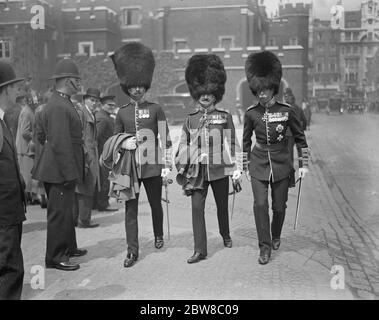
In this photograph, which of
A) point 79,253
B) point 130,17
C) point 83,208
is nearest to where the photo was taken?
point 79,253

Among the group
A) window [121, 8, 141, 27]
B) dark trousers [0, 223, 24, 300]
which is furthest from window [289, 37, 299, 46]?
dark trousers [0, 223, 24, 300]

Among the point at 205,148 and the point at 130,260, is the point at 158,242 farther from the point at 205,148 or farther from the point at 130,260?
the point at 205,148

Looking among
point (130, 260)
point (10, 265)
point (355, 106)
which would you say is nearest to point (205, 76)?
point (130, 260)

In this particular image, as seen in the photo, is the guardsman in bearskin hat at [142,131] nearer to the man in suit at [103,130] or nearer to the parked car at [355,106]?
the man in suit at [103,130]

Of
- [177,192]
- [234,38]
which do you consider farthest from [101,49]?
[177,192]

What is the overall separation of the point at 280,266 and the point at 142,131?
1955 millimetres

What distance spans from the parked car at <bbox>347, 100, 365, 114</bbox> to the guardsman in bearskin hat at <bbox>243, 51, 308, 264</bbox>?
114 ft

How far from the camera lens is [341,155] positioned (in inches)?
598

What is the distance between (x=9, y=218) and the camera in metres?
3.84

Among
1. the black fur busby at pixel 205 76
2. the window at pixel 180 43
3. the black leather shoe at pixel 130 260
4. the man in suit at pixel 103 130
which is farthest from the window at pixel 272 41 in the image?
the black leather shoe at pixel 130 260

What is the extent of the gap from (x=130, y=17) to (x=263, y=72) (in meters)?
34.9

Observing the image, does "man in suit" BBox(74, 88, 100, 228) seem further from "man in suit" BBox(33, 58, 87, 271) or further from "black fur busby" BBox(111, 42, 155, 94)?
"man in suit" BBox(33, 58, 87, 271)

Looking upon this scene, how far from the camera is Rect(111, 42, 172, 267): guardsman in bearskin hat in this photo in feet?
18.0

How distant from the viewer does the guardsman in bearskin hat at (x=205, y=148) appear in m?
5.48
